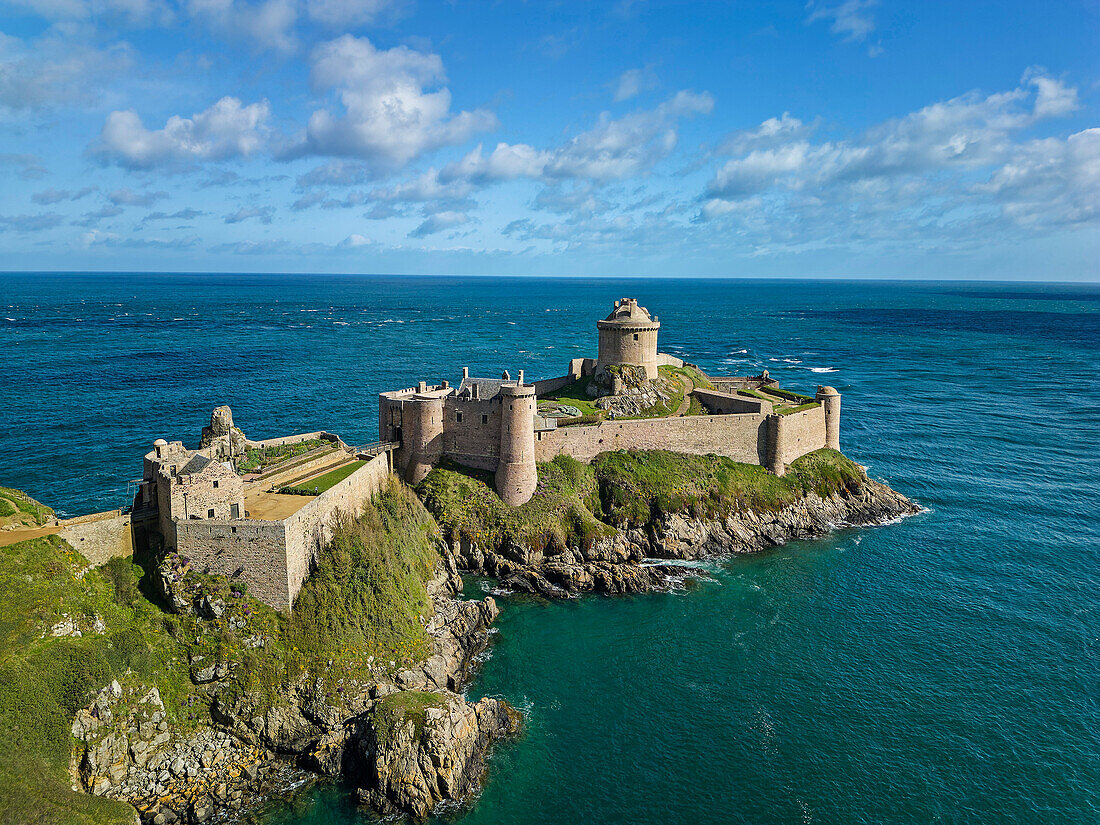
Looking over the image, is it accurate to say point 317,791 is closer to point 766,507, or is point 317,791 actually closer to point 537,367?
point 766,507

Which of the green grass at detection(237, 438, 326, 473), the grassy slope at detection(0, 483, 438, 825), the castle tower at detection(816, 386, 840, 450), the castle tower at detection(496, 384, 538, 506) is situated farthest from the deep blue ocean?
the green grass at detection(237, 438, 326, 473)

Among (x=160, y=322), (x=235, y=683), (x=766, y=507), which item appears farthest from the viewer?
(x=160, y=322)

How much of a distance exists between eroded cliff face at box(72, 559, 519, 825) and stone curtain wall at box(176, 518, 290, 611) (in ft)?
7.18

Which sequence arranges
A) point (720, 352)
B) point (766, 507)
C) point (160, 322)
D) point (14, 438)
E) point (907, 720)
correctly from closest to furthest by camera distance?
point (907, 720)
point (766, 507)
point (14, 438)
point (720, 352)
point (160, 322)

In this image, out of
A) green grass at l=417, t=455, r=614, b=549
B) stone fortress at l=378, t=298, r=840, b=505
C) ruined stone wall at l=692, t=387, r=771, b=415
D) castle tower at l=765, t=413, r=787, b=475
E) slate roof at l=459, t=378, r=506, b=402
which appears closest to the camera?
green grass at l=417, t=455, r=614, b=549

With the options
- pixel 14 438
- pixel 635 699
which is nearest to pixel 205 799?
pixel 635 699

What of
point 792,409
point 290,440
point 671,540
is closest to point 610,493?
point 671,540

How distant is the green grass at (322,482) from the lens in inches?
1700

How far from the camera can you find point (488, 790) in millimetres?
31047

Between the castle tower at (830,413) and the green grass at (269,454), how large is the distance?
146ft

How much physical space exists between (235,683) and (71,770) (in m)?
6.79

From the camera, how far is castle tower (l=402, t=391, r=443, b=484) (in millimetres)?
52875

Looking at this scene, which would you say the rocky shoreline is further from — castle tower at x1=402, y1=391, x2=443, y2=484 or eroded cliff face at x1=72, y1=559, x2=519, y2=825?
castle tower at x1=402, y1=391, x2=443, y2=484

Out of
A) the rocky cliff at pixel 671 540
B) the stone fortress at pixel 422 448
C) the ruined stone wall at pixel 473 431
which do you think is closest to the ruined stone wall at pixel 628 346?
the stone fortress at pixel 422 448
